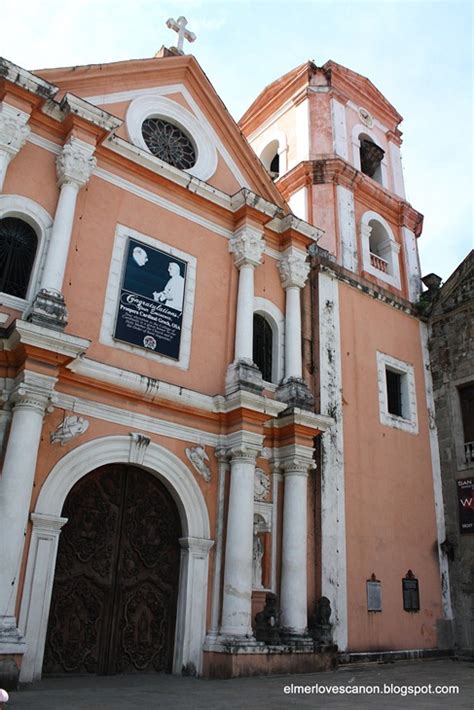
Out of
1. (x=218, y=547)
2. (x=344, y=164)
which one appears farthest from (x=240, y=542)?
(x=344, y=164)

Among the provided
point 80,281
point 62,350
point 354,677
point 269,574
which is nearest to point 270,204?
point 80,281

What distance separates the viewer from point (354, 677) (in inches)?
351

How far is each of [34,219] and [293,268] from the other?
4.87 metres

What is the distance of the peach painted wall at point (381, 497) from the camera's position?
36.4 ft

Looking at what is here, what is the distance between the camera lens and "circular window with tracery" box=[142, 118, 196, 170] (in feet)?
38.2

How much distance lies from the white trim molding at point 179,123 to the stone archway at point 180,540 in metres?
5.36

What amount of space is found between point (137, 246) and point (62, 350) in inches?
110

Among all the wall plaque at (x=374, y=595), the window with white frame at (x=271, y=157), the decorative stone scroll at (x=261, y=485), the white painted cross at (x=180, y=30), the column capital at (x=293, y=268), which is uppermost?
the window with white frame at (x=271, y=157)

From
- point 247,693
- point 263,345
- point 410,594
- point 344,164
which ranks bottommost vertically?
point 247,693

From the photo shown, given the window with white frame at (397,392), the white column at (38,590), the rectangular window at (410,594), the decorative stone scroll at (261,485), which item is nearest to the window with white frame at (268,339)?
the decorative stone scroll at (261,485)

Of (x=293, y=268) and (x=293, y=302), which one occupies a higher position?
(x=293, y=268)

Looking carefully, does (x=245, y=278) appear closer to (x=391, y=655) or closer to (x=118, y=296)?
(x=118, y=296)

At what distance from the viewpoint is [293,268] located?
12188 mm

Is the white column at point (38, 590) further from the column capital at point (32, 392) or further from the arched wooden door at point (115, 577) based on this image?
the column capital at point (32, 392)
